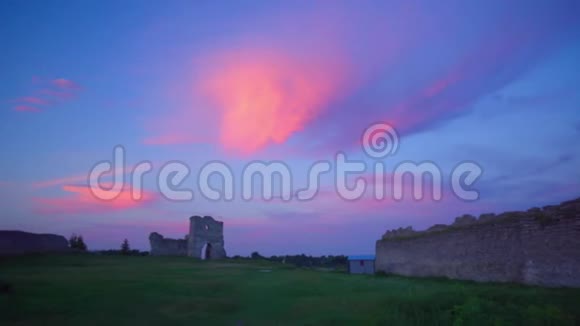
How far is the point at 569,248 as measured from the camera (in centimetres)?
1127

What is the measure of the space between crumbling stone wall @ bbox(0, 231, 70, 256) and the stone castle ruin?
8470 mm

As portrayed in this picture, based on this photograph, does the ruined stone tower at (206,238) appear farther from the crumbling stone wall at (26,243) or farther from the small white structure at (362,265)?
the small white structure at (362,265)

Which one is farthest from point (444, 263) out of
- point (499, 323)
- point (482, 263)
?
point (499, 323)

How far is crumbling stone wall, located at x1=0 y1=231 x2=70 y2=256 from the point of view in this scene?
1085 inches

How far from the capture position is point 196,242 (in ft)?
131

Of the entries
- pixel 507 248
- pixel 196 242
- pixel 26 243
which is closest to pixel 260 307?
pixel 507 248

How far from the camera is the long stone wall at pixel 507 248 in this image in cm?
1144

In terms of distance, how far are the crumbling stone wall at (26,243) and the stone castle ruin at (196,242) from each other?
847 cm

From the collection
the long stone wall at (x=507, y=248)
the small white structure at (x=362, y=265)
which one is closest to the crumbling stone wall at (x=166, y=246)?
the small white structure at (x=362, y=265)

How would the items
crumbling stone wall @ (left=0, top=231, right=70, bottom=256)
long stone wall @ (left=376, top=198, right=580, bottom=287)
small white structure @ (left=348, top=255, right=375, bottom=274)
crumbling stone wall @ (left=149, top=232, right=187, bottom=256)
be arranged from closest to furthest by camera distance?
long stone wall @ (left=376, top=198, right=580, bottom=287)
crumbling stone wall @ (left=0, top=231, right=70, bottom=256)
small white structure @ (left=348, top=255, right=375, bottom=274)
crumbling stone wall @ (left=149, top=232, right=187, bottom=256)

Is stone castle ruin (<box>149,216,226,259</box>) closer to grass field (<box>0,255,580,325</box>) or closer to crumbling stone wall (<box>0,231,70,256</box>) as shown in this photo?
crumbling stone wall (<box>0,231,70,256</box>)

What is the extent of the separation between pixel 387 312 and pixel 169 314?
5140 millimetres

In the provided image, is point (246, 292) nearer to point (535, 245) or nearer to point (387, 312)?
point (387, 312)

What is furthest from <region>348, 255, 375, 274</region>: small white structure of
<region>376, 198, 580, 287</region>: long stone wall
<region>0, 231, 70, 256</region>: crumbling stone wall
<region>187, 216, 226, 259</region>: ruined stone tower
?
<region>0, 231, 70, 256</region>: crumbling stone wall
